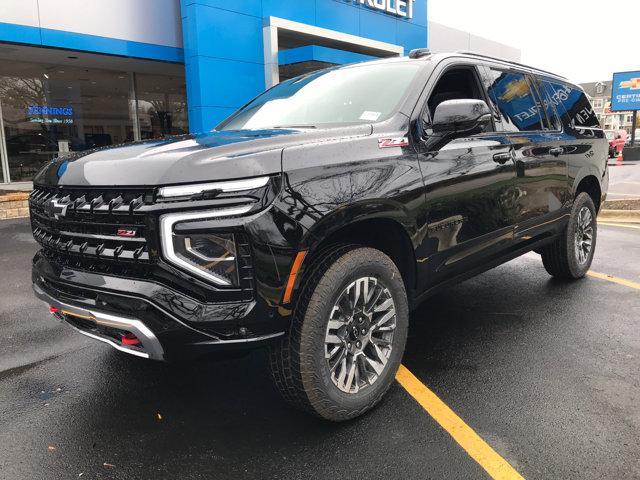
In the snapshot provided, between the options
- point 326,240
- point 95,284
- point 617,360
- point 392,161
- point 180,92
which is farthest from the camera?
point 180,92

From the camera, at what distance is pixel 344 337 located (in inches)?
107

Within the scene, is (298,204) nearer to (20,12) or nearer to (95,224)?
(95,224)

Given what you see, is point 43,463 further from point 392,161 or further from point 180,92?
point 180,92

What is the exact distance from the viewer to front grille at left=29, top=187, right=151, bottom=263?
2.29 meters

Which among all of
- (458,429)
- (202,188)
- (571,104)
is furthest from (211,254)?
(571,104)

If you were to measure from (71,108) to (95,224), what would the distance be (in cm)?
1563

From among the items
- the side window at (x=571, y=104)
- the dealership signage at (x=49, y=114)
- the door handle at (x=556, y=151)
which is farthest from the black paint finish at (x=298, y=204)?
the dealership signage at (x=49, y=114)

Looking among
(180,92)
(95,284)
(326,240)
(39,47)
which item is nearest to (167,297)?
(95,284)

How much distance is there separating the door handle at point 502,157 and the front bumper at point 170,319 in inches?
84.5

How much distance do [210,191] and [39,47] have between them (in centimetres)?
1260

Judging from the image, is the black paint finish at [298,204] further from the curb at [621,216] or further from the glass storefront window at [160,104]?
the glass storefront window at [160,104]

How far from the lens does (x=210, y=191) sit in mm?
2230

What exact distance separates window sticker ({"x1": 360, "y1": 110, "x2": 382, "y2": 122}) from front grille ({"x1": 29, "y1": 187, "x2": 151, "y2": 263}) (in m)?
1.48

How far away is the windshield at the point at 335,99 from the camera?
129 inches
